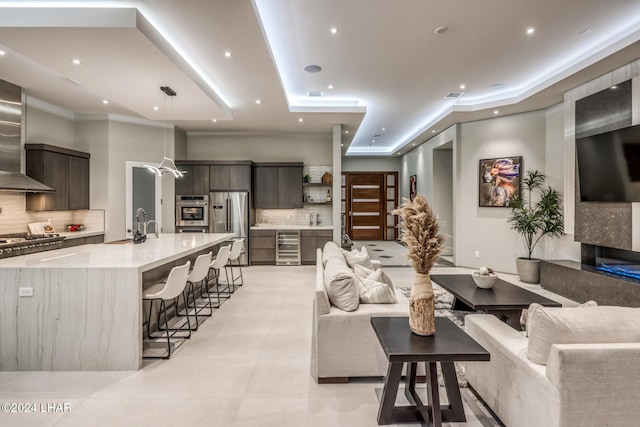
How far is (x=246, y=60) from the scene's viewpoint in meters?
3.94

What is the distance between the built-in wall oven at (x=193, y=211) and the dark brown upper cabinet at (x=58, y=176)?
5.46 ft

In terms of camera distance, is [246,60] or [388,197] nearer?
[246,60]

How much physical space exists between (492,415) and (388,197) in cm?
1017

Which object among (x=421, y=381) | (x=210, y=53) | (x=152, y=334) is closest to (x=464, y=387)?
(x=421, y=381)

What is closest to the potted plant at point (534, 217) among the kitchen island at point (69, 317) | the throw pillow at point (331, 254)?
the throw pillow at point (331, 254)

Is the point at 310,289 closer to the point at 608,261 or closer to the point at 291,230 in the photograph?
the point at 291,230

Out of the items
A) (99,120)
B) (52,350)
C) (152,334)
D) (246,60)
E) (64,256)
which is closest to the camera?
(52,350)

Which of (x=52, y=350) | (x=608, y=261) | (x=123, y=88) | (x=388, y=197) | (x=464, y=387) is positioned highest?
(x=123, y=88)

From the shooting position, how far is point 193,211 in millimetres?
7219

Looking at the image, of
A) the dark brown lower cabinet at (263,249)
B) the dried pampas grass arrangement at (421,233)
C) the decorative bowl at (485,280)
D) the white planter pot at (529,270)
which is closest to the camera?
the dried pampas grass arrangement at (421,233)

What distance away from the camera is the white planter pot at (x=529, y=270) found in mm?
5559

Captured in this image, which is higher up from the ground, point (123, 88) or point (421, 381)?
point (123, 88)

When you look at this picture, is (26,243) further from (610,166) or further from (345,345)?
(610,166)

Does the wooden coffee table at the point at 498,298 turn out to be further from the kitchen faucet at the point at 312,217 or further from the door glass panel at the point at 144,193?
the door glass panel at the point at 144,193
